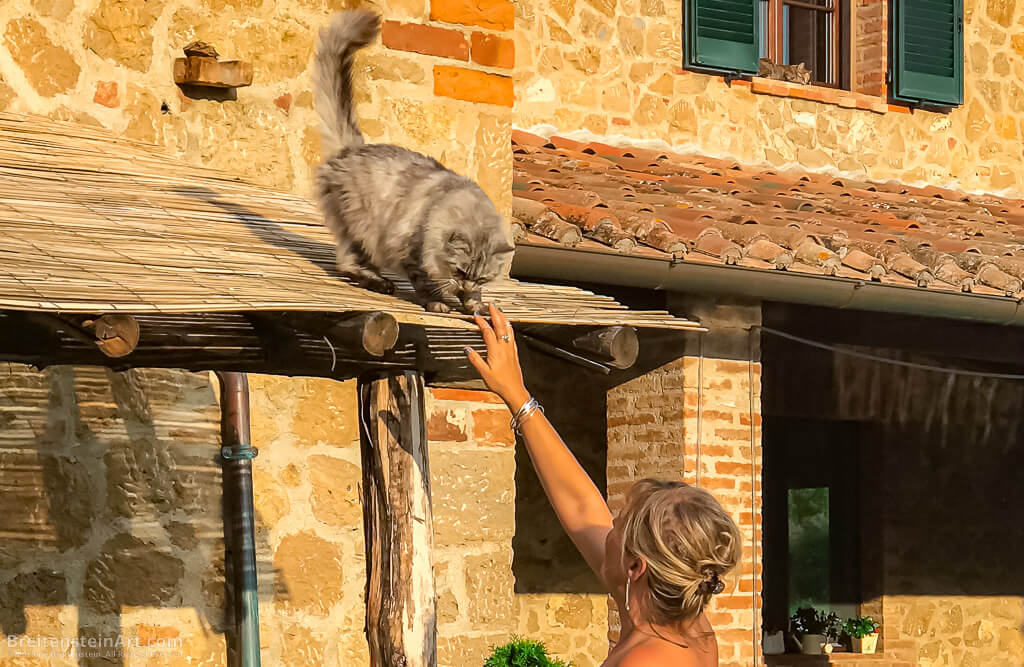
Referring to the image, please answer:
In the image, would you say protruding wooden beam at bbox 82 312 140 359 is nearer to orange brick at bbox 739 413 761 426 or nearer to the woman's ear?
the woman's ear

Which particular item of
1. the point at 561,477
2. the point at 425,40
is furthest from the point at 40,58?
the point at 561,477

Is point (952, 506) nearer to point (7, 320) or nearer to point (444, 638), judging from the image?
point (444, 638)

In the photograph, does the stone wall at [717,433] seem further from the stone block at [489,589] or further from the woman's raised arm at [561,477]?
the woman's raised arm at [561,477]

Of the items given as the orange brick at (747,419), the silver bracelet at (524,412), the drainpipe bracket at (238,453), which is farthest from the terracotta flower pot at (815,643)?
the silver bracelet at (524,412)

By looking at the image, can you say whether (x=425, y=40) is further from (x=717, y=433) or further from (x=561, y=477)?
(x=561, y=477)

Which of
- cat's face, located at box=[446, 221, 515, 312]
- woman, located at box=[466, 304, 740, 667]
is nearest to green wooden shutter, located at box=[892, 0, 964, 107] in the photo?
cat's face, located at box=[446, 221, 515, 312]

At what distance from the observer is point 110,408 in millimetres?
5141

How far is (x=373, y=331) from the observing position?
3666mm

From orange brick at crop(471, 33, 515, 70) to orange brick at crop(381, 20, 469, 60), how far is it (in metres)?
0.04

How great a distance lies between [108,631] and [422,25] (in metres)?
2.38

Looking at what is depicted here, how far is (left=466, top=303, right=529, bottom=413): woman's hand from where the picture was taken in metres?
3.27

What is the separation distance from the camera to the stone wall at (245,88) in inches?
203

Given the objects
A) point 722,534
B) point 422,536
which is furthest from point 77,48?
point 722,534

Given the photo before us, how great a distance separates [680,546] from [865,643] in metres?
7.78
